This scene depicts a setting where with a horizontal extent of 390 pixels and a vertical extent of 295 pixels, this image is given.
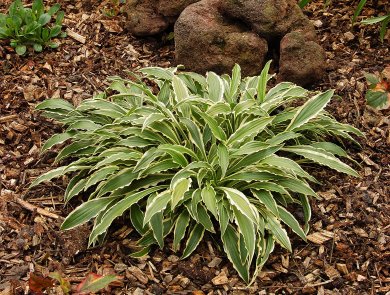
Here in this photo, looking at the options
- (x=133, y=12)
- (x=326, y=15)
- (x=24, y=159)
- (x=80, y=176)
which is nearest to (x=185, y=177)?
(x=80, y=176)

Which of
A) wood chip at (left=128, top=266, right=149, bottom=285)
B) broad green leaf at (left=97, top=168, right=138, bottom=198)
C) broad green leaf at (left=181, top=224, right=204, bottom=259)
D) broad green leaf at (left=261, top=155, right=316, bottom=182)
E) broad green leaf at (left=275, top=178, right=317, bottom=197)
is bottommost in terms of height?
wood chip at (left=128, top=266, right=149, bottom=285)

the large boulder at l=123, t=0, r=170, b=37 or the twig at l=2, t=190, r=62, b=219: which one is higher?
the large boulder at l=123, t=0, r=170, b=37

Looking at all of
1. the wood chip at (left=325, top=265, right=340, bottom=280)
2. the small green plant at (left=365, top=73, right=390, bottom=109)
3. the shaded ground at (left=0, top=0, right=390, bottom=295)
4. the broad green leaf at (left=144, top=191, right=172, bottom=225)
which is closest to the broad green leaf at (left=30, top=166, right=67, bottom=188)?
the shaded ground at (left=0, top=0, right=390, bottom=295)

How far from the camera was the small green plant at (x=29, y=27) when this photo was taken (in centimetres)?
489

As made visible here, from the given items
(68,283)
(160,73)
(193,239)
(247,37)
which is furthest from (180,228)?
(247,37)

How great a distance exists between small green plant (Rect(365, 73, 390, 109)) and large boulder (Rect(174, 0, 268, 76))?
88cm

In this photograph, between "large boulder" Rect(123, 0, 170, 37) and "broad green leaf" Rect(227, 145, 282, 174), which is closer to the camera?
"broad green leaf" Rect(227, 145, 282, 174)

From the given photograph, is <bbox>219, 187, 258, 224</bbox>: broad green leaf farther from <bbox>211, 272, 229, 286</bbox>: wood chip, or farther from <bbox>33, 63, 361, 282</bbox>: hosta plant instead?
<bbox>211, 272, 229, 286</bbox>: wood chip

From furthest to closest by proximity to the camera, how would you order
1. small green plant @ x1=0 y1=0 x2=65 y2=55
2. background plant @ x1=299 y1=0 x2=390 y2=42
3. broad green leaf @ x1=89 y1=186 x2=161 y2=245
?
1. small green plant @ x1=0 y1=0 x2=65 y2=55
2. background plant @ x1=299 y1=0 x2=390 y2=42
3. broad green leaf @ x1=89 y1=186 x2=161 y2=245

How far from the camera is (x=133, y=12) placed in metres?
5.16

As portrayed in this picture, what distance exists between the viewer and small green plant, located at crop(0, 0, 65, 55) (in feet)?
16.0

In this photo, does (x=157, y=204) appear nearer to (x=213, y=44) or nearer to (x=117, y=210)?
(x=117, y=210)

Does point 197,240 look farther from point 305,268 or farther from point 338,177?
point 338,177

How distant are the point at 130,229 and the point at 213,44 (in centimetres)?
173
